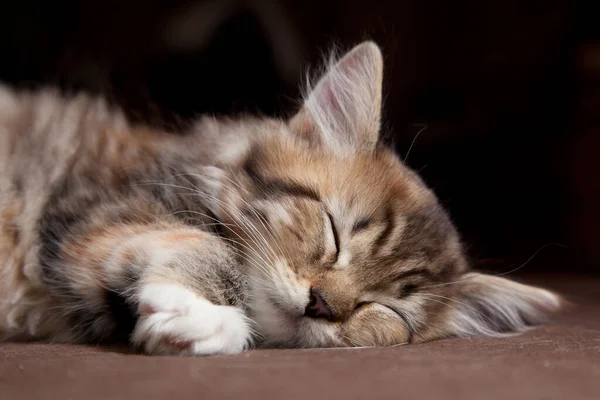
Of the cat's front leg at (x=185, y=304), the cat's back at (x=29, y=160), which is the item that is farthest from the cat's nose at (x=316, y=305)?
the cat's back at (x=29, y=160)

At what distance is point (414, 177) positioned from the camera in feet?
5.48

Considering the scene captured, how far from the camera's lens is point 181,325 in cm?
113

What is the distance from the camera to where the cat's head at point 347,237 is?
51.2 inches

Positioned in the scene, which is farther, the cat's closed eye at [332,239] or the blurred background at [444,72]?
the blurred background at [444,72]

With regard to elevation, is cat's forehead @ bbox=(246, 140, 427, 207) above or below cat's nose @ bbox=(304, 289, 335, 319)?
above

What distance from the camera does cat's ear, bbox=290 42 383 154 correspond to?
1.57 meters

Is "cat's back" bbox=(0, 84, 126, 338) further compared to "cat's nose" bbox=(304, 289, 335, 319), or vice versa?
"cat's back" bbox=(0, 84, 126, 338)

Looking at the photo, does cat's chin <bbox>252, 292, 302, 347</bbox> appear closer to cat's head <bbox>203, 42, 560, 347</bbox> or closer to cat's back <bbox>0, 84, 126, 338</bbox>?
cat's head <bbox>203, 42, 560, 347</bbox>

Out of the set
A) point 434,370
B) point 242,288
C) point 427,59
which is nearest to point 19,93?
point 242,288

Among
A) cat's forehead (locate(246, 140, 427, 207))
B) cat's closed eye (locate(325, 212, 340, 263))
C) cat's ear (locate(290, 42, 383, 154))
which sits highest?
cat's ear (locate(290, 42, 383, 154))

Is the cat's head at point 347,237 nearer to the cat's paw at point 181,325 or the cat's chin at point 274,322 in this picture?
the cat's chin at point 274,322

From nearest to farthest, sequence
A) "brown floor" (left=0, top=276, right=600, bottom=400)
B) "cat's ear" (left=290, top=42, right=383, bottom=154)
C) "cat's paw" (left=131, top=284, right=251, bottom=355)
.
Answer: "brown floor" (left=0, top=276, right=600, bottom=400) < "cat's paw" (left=131, top=284, right=251, bottom=355) < "cat's ear" (left=290, top=42, right=383, bottom=154)

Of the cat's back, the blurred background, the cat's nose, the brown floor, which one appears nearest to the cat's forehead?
the cat's nose

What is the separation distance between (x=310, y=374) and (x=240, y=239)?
18.8 inches
